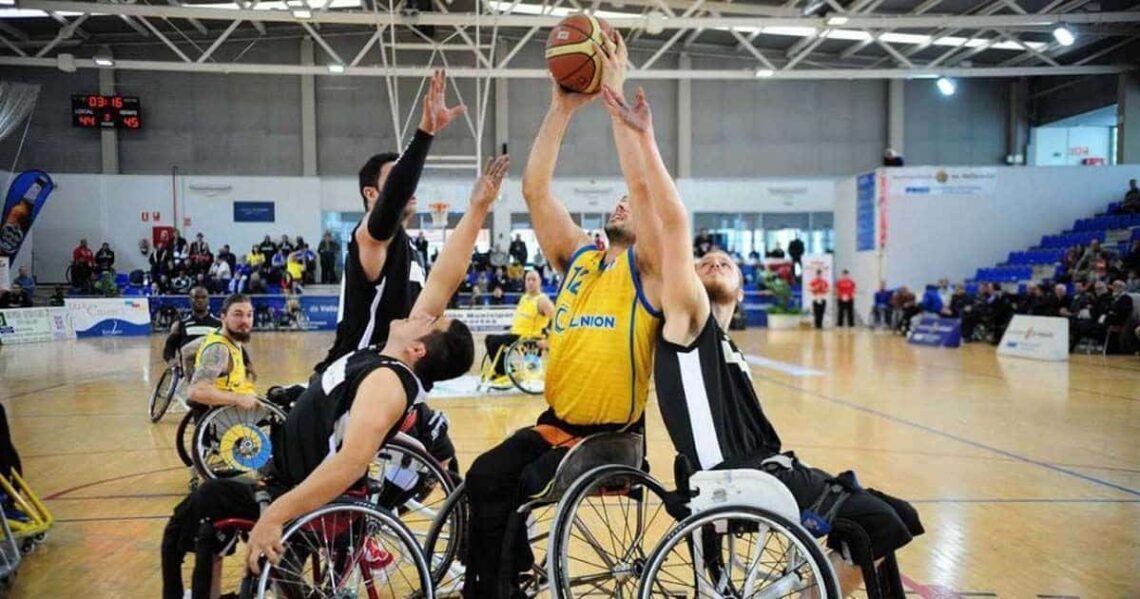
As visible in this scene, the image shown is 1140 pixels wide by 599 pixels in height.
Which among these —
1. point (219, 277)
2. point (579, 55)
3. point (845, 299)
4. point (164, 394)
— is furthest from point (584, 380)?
point (219, 277)

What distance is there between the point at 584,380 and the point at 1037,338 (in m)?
11.9

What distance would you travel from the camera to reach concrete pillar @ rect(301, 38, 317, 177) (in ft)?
72.1

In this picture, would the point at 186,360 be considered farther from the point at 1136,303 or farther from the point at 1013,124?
the point at 1013,124

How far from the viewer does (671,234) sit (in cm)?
230

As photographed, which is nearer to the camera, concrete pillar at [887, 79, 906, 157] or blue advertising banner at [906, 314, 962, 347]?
blue advertising banner at [906, 314, 962, 347]

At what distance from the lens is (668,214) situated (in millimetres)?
2309

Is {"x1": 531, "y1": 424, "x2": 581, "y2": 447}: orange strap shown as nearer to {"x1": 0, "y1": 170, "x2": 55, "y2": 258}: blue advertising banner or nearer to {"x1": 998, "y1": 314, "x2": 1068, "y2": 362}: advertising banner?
{"x1": 998, "y1": 314, "x2": 1068, "y2": 362}: advertising banner

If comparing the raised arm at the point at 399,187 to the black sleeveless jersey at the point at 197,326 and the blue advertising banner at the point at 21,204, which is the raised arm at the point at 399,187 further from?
the blue advertising banner at the point at 21,204

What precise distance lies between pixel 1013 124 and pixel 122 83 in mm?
24392

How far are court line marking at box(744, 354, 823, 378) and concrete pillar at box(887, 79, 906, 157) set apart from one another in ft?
44.8

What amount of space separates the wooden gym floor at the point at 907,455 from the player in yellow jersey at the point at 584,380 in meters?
1.43

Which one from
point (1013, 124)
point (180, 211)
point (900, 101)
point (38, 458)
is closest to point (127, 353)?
point (38, 458)

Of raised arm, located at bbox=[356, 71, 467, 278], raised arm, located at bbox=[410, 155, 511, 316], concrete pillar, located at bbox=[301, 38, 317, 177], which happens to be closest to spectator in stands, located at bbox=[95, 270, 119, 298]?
concrete pillar, located at bbox=[301, 38, 317, 177]

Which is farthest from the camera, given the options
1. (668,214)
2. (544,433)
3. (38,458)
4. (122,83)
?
(122,83)
